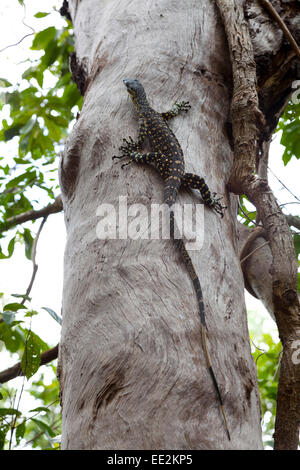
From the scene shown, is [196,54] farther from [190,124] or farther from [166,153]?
[166,153]

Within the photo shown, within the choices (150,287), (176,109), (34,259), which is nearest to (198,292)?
(150,287)

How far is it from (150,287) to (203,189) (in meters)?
0.67

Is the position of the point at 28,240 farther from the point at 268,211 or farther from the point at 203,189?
the point at 268,211

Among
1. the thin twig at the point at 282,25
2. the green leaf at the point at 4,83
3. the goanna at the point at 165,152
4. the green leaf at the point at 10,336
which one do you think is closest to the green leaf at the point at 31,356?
the green leaf at the point at 10,336

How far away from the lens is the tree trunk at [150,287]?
166cm

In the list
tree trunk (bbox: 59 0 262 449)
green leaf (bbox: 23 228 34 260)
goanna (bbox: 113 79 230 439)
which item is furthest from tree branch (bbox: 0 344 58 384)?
goanna (bbox: 113 79 230 439)

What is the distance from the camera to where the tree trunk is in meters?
1.66

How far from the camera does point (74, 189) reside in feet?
8.24

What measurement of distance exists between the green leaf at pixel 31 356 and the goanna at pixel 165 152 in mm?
1363

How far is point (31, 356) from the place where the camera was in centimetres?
301

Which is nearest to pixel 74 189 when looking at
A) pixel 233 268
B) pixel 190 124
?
pixel 190 124

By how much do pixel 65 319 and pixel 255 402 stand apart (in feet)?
2.77

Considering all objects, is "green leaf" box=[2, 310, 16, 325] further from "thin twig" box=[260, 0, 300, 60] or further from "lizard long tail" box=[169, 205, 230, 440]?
"thin twig" box=[260, 0, 300, 60]

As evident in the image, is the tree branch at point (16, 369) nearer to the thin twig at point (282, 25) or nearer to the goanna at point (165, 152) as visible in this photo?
the goanna at point (165, 152)
